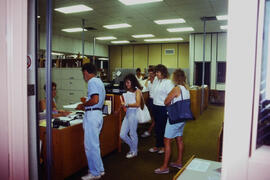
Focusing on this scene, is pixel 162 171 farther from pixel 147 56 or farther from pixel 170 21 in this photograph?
pixel 147 56

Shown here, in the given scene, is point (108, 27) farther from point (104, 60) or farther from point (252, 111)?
point (252, 111)

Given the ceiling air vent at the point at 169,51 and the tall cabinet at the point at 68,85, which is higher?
the ceiling air vent at the point at 169,51

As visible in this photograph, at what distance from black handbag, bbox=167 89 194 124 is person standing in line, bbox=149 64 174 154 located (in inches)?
28.0

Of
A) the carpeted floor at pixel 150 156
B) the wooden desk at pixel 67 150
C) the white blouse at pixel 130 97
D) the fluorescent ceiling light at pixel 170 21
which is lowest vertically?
the carpeted floor at pixel 150 156

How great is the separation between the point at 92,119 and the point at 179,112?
1.19 metres

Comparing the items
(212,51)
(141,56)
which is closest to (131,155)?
(212,51)

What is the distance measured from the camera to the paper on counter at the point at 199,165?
5.46 feet

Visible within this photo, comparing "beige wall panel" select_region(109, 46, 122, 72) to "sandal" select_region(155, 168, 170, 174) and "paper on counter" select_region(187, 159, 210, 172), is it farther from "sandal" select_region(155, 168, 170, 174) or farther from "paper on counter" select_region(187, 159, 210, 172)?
"paper on counter" select_region(187, 159, 210, 172)

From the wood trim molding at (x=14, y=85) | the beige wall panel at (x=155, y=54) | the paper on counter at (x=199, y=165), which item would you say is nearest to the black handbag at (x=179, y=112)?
the paper on counter at (x=199, y=165)

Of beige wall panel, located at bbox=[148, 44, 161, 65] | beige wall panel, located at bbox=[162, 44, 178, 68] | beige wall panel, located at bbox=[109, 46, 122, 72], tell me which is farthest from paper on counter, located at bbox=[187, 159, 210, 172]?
beige wall panel, located at bbox=[109, 46, 122, 72]

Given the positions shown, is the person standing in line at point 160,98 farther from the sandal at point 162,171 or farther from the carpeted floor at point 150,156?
the sandal at point 162,171

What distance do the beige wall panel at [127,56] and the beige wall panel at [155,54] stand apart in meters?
1.31

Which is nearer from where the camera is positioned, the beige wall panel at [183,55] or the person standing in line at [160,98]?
the person standing in line at [160,98]

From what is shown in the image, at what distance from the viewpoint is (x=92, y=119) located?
2896mm
